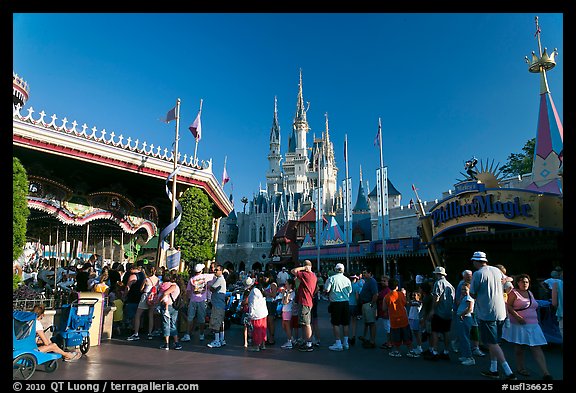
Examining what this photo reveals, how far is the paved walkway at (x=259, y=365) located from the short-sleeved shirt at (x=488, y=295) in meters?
0.94

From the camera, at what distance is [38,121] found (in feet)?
44.2

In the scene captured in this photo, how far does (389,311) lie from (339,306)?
1007mm

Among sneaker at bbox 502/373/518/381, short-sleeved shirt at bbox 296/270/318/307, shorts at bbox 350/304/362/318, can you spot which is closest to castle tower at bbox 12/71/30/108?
short-sleeved shirt at bbox 296/270/318/307

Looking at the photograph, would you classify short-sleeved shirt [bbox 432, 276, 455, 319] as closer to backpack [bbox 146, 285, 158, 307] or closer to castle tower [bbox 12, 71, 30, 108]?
backpack [bbox 146, 285, 158, 307]

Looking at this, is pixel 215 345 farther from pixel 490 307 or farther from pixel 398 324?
pixel 490 307

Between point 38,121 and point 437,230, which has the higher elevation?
point 38,121

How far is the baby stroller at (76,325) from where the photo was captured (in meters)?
7.27

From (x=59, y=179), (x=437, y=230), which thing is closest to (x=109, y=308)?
(x=59, y=179)

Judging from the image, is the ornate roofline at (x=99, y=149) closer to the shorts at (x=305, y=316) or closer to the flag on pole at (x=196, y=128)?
the flag on pole at (x=196, y=128)

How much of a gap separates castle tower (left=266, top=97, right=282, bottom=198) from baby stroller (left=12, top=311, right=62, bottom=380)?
88133 mm
